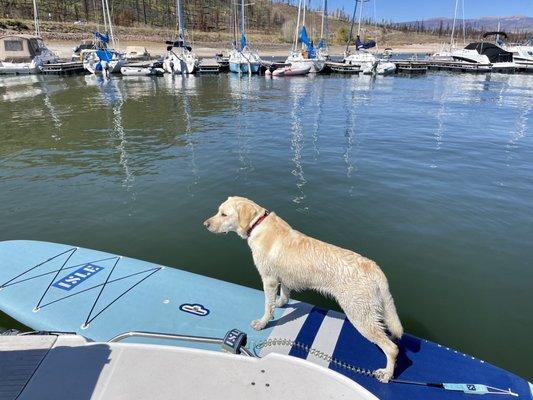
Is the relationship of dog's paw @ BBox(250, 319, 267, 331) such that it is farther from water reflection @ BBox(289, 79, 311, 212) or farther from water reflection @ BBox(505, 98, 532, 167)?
water reflection @ BBox(505, 98, 532, 167)

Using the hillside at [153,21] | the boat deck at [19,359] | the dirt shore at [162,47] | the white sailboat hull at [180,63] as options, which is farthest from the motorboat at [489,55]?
the boat deck at [19,359]

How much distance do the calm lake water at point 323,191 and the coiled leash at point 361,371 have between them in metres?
1.93

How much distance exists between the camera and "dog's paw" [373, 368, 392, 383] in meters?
4.70

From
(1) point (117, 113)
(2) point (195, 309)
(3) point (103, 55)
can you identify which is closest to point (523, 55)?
(1) point (117, 113)

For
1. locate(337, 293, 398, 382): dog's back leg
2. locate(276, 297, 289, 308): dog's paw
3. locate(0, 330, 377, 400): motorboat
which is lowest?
locate(276, 297, 289, 308): dog's paw

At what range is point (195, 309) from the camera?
6.29 meters

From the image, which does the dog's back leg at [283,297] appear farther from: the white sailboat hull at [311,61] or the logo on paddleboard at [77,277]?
the white sailboat hull at [311,61]

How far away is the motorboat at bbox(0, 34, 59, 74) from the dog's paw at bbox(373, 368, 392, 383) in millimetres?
65895

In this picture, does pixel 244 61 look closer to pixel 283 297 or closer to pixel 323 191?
pixel 323 191

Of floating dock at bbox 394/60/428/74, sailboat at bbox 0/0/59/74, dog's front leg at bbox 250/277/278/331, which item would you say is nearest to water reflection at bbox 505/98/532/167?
dog's front leg at bbox 250/277/278/331

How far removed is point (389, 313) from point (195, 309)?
339 cm

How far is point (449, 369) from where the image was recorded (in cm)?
495

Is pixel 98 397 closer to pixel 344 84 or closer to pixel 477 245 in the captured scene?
pixel 477 245

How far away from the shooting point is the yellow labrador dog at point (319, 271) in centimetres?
446
